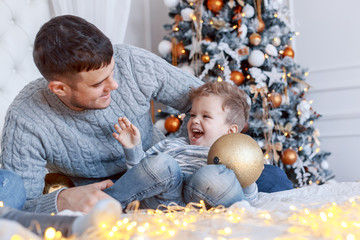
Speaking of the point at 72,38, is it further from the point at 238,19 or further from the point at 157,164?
the point at 238,19

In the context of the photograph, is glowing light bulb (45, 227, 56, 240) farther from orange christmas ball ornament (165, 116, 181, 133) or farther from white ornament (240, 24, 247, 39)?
white ornament (240, 24, 247, 39)

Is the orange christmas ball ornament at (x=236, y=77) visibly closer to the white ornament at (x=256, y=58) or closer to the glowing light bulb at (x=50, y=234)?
the white ornament at (x=256, y=58)

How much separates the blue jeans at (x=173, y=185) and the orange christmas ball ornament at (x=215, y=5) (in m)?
1.72

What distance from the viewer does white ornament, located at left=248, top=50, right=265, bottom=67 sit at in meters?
2.65

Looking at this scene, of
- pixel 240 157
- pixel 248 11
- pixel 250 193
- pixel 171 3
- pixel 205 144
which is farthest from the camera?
pixel 171 3

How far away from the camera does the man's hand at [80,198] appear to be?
1.22m

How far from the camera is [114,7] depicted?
8.52 feet

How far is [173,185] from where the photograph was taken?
131 centimetres

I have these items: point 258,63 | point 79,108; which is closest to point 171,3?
point 258,63

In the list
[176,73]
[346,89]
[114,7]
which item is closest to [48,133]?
[176,73]

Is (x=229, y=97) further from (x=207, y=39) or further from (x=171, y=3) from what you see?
(x=171, y=3)

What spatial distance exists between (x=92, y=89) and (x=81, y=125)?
24 centimetres

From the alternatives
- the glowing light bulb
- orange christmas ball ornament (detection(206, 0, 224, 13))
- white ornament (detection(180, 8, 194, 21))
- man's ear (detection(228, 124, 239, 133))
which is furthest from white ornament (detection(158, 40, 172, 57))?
the glowing light bulb

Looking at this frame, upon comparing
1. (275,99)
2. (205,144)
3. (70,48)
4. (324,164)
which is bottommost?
(324,164)
